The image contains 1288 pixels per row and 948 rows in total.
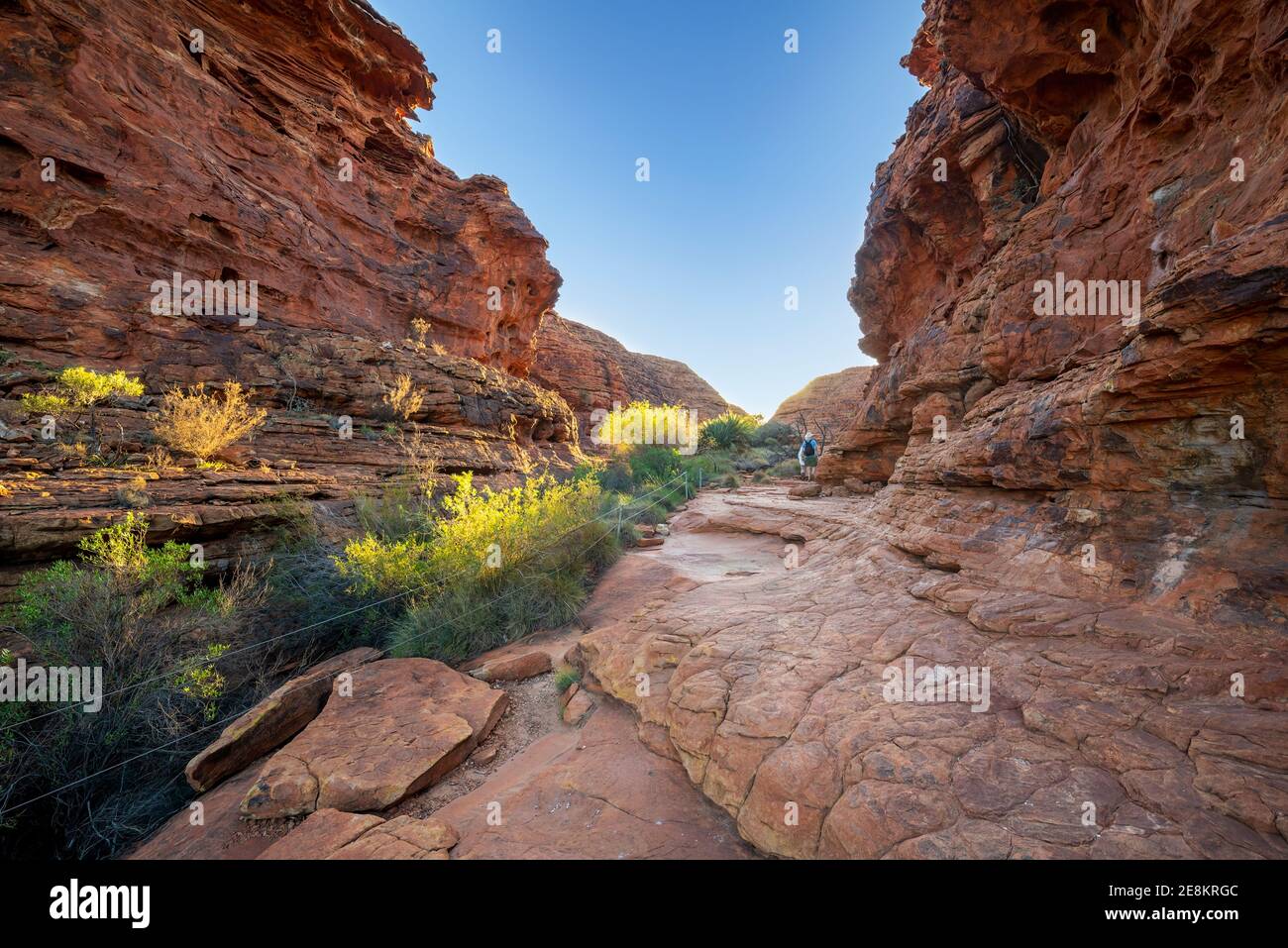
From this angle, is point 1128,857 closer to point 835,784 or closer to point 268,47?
point 835,784

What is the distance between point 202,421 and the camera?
635 cm

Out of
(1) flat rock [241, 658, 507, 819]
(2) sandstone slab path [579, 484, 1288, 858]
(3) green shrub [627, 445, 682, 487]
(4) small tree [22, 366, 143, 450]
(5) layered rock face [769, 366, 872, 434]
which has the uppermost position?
(5) layered rock face [769, 366, 872, 434]

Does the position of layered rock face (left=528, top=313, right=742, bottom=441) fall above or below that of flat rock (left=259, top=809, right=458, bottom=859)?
above

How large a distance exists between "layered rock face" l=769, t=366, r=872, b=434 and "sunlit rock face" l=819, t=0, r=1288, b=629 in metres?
21.7

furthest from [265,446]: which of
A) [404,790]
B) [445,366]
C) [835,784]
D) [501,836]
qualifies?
[835,784]

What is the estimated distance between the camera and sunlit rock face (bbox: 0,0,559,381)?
6867mm

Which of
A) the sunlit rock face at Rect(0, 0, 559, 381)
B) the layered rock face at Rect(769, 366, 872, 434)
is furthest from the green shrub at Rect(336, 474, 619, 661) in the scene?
the layered rock face at Rect(769, 366, 872, 434)

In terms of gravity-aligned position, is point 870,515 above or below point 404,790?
above

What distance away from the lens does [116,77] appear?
7754 millimetres

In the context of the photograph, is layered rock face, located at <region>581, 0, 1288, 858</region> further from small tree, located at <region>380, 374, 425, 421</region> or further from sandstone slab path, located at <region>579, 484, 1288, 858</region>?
small tree, located at <region>380, 374, 425, 421</region>

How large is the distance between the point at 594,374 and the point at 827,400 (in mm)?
19101

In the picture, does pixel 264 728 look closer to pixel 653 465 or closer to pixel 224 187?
pixel 224 187

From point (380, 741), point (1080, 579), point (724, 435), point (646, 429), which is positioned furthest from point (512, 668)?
point (724, 435)
